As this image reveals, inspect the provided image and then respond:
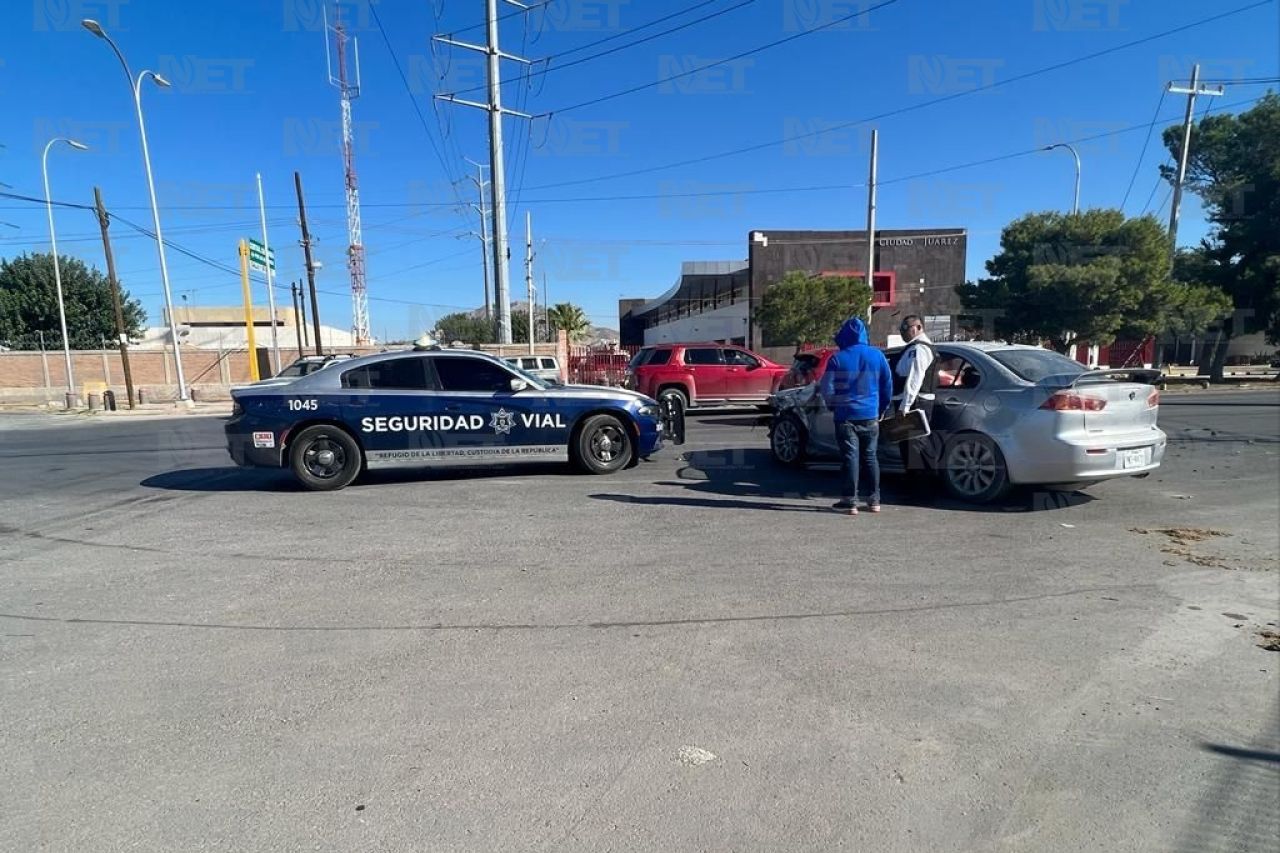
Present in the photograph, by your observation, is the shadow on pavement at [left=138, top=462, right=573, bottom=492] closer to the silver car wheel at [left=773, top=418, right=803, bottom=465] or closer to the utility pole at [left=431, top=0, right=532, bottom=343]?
the silver car wheel at [left=773, top=418, right=803, bottom=465]

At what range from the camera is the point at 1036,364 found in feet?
20.9

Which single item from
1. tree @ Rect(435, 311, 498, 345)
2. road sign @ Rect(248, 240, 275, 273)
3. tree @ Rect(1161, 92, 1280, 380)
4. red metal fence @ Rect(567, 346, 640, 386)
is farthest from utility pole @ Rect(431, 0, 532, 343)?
tree @ Rect(435, 311, 498, 345)

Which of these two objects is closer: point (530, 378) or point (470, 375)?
point (470, 375)

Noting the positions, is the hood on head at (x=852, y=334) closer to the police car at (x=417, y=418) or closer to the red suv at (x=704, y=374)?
the police car at (x=417, y=418)

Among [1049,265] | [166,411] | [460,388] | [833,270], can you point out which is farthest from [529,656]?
[833,270]

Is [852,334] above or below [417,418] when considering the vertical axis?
above

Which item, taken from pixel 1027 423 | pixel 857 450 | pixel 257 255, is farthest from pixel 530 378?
pixel 257 255

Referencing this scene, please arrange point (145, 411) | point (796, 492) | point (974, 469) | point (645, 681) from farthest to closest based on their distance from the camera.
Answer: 1. point (145, 411)
2. point (796, 492)
3. point (974, 469)
4. point (645, 681)

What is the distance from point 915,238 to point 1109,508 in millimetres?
38004

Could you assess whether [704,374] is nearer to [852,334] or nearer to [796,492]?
[796,492]

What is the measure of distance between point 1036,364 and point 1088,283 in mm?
20997

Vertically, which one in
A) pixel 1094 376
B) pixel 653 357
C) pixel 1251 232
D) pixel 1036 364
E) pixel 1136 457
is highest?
pixel 1251 232

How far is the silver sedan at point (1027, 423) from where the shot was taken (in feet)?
19.0

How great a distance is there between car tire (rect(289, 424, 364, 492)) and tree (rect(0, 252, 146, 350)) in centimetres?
4392
